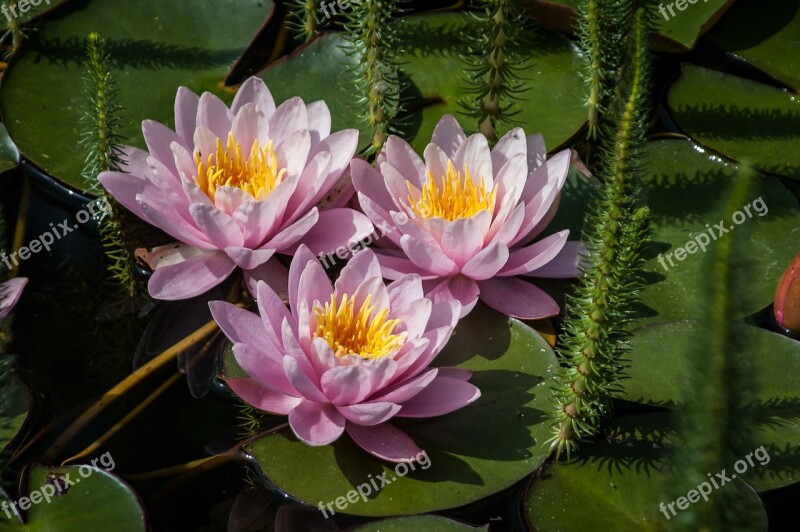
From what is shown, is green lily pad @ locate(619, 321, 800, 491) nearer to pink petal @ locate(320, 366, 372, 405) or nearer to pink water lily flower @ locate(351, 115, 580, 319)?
pink water lily flower @ locate(351, 115, 580, 319)

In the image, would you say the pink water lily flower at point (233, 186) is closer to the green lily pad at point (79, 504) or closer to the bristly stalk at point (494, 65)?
the bristly stalk at point (494, 65)

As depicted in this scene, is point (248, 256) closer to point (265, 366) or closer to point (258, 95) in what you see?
point (265, 366)

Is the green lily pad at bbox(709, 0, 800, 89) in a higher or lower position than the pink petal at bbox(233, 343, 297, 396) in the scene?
higher

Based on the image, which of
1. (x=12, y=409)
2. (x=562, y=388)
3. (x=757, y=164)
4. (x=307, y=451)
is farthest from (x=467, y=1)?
(x=12, y=409)

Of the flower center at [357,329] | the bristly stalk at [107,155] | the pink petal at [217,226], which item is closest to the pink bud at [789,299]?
the flower center at [357,329]

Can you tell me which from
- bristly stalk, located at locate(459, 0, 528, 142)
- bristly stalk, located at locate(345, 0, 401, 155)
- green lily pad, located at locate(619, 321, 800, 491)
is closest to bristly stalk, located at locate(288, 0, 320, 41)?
bristly stalk, located at locate(345, 0, 401, 155)

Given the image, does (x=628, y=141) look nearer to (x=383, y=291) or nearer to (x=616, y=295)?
(x=616, y=295)
